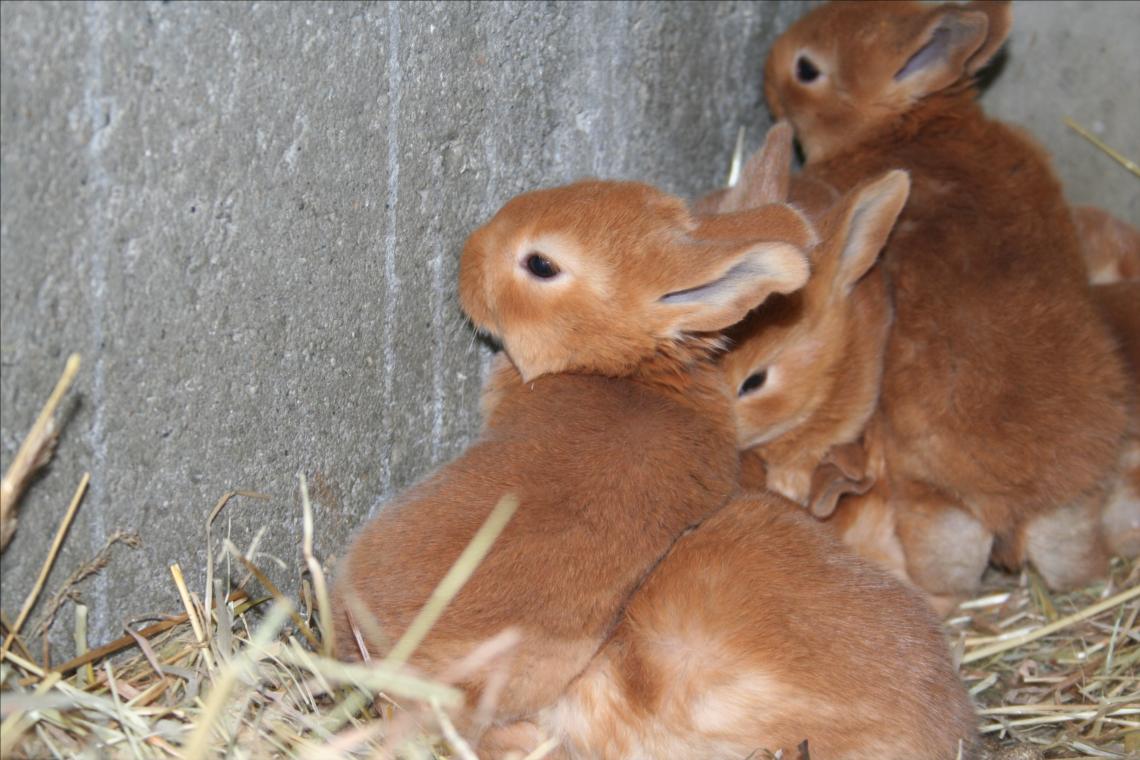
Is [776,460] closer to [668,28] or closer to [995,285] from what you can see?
[995,285]

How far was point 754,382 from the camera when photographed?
394 centimetres

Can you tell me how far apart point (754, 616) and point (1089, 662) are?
1528 mm

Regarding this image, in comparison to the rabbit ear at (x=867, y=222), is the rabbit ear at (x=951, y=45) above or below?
above

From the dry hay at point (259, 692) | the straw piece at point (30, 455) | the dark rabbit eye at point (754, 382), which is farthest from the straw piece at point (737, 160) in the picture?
the straw piece at point (30, 455)

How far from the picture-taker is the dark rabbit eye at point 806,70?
15.9ft

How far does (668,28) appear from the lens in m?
4.22

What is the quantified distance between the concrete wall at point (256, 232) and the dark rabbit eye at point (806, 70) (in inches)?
38.8

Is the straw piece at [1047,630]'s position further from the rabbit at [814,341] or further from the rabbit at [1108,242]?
the rabbit at [1108,242]

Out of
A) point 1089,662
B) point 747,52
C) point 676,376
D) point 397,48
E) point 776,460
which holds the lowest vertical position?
point 1089,662

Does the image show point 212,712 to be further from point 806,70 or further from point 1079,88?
point 1079,88

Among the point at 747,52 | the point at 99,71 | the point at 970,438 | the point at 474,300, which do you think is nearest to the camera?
the point at 99,71

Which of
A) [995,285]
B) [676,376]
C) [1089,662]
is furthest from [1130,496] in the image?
[676,376]

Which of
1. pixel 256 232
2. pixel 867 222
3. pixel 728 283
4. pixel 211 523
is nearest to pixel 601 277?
pixel 728 283

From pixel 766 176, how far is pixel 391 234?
→ 132 cm
